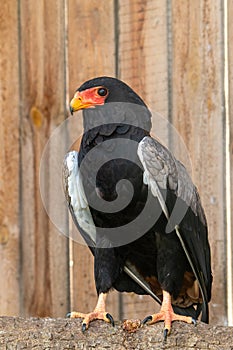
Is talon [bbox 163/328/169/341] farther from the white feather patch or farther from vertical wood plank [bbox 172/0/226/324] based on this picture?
vertical wood plank [bbox 172/0/226/324]

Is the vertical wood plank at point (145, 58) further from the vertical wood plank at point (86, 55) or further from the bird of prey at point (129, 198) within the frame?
the bird of prey at point (129, 198)

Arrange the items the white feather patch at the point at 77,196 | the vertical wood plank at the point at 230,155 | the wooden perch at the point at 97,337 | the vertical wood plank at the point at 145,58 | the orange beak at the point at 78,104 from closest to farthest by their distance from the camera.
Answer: the wooden perch at the point at 97,337 < the orange beak at the point at 78,104 < the white feather patch at the point at 77,196 < the vertical wood plank at the point at 230,155 < the vertical wood plank at the point at 145,58

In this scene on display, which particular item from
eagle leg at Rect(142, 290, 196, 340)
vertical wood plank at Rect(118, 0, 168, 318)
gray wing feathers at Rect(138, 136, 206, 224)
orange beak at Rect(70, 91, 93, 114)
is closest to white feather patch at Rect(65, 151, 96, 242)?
orange beak at Rect(70, 91, 93, 114)

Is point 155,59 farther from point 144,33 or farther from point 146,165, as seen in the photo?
point 146,165

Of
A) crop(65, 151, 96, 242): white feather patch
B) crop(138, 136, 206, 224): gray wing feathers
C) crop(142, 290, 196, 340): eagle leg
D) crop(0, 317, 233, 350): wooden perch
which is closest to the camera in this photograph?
crop(0, 317, 233, 350): wooden perch

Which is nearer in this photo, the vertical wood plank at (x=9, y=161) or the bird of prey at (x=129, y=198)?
the bird of prey at (x=129, y=198)

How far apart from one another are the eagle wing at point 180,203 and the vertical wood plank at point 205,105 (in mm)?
447

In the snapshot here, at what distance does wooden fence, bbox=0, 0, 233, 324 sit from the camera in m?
5.17

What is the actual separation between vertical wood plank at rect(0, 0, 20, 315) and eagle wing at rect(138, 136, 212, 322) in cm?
113

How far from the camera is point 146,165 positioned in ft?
14.5

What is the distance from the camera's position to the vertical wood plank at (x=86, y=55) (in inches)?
210

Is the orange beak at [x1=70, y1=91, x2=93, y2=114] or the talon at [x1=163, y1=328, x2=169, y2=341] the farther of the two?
the orange beak at [x1=70, y1=91, x2=93, y2=114]

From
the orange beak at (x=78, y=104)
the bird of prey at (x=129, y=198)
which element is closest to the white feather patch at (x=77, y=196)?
the bird of prey at (x=129, y=198)

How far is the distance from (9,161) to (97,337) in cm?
Answer: 157
